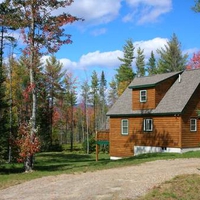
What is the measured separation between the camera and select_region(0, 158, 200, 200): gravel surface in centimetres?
1079

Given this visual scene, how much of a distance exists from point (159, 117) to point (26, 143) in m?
13.8

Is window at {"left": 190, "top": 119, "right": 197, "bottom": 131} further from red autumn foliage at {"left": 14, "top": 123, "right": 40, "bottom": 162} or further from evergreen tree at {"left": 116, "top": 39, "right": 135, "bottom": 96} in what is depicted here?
evergreen tree at {"left": 116, "top": 39, "right": 135, "bottom": 96}

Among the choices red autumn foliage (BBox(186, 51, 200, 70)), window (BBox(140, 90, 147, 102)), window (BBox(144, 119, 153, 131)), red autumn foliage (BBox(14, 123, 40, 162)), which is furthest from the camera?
red autumn foliage (BBox(186, 51, 200, 70))

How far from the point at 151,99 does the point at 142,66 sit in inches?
1658

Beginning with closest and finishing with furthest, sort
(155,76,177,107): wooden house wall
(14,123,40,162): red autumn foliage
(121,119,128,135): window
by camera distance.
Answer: (14,123,40,162): red autumn foliage, (155,76,177,107): wooden house wall, (121,119,128,135): window

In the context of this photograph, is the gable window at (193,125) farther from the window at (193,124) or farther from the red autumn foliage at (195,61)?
the red autumn foliage at (195,61)

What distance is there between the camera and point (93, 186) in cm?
1202

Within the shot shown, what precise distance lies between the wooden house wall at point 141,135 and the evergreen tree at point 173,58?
2801 cm

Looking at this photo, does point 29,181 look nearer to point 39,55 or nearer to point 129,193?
point 129,193

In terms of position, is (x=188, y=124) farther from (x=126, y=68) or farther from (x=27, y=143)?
(x=126, y=68)

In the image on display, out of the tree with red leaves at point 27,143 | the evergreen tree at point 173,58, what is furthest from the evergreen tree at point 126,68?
the tree with red leaves at point 27,143

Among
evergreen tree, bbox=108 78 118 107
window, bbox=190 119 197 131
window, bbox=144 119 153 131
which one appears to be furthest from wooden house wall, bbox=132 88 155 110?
evergreen tree, bbox=108 78 118 107

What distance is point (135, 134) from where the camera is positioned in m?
29.7

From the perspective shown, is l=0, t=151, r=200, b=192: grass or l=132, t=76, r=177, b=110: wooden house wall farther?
l=132, t=76, r=177, b=110: wooden house wall
